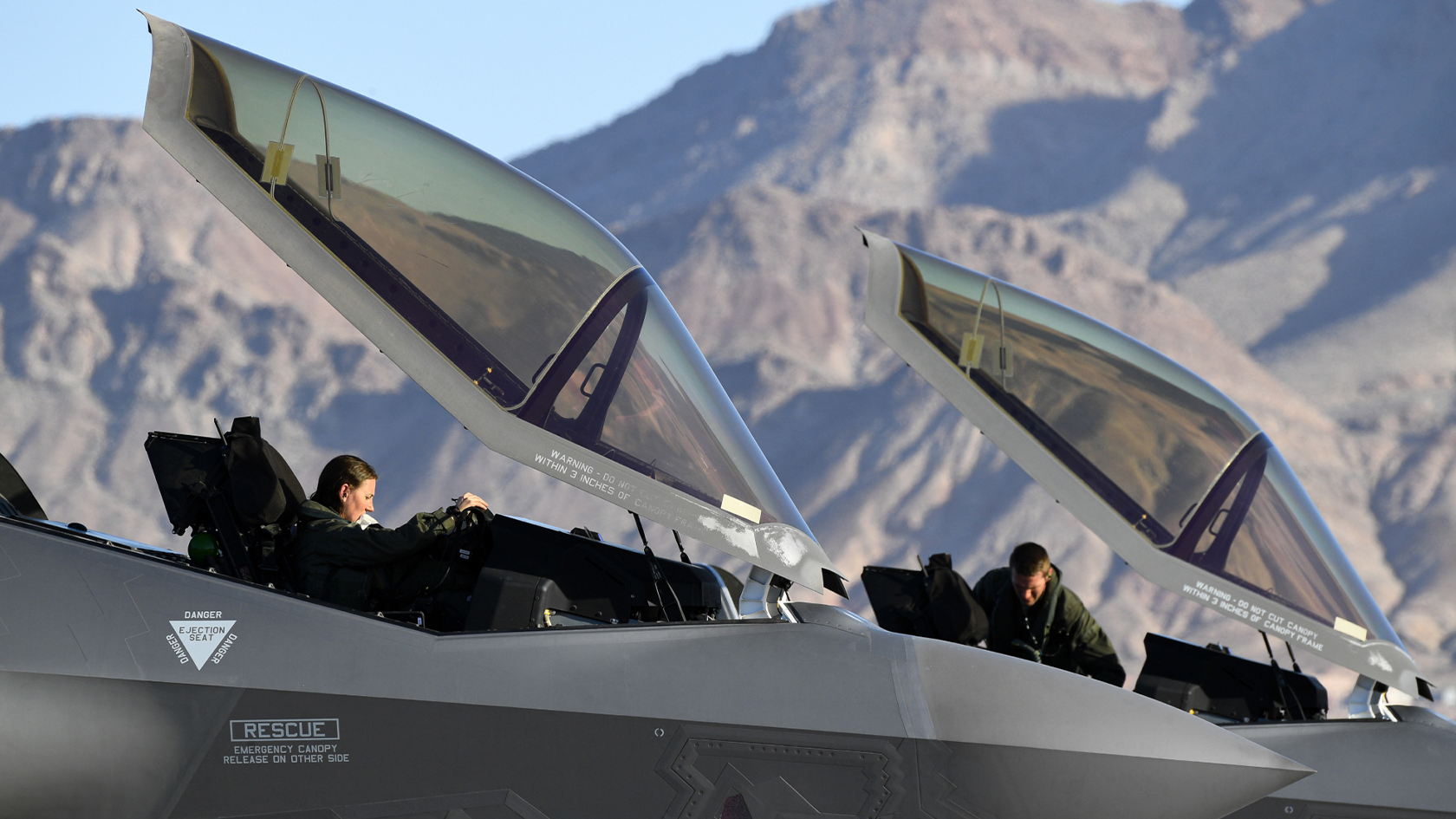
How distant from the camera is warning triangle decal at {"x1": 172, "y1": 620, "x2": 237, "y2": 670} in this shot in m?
4.97

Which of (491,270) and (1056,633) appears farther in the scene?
(1056,633)

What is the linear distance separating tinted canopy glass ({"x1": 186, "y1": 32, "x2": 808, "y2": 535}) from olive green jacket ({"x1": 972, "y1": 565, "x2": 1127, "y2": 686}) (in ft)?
7.99

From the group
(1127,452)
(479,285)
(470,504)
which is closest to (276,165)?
(479,285)

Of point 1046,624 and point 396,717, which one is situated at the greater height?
point 1046,624

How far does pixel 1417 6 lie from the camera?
358 feet

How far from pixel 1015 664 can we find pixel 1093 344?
1.88 m

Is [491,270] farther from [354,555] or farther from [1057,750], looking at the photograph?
[1057,750]

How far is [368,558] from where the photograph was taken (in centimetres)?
555

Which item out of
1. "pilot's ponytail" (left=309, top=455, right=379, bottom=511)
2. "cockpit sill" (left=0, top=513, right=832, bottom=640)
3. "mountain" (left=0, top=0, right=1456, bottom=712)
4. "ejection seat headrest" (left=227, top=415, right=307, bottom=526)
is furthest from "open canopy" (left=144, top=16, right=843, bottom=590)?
"mountain" (left=0, top=0, right=1456, bottom=712)

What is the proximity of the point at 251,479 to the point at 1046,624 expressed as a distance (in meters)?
4.08

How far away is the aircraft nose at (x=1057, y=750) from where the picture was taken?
16.8 ft

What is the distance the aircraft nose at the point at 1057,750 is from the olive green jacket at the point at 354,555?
6.35 feet

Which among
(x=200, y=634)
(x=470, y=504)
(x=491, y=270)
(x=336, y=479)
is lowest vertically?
(x=200, y=634)

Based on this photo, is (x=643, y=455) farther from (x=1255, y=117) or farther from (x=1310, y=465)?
(x=1255, y=117)
